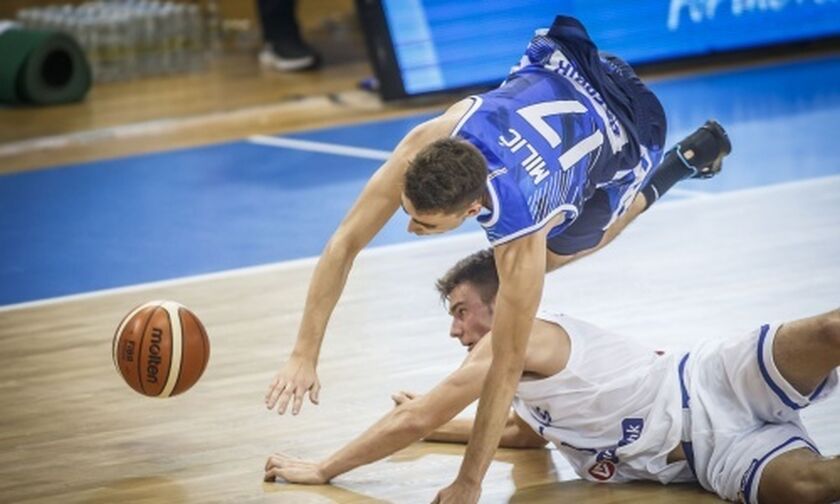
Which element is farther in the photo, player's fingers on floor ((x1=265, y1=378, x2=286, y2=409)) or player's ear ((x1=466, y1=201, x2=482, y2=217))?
player's fingers on floor ((x1=265, y1=378, x2=286, y2=409))

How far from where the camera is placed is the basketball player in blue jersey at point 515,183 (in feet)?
15.9

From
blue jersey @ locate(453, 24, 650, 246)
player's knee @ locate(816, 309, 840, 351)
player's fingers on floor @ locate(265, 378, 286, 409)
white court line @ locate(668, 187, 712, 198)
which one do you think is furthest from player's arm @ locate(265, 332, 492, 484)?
white court line @ locate(668, 187, 712, 198)

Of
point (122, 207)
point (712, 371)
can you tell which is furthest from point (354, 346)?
point (122, 207)

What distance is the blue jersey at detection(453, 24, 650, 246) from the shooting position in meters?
4.96

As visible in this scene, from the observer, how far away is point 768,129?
10.3 meters

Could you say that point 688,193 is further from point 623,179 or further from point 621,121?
point 621,121

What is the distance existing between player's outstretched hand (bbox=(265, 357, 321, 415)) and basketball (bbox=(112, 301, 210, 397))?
2.02 ft

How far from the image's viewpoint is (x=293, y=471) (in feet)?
18.1

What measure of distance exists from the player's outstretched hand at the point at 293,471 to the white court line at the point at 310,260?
2.61 metres

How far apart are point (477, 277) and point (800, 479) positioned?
1228mm

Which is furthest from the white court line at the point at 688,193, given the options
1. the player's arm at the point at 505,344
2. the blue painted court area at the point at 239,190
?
the player's arm at the point at 505,344

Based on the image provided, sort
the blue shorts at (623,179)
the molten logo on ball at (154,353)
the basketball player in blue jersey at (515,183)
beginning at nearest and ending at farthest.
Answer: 1. the basketball player in blue jersey at (515,183)
2. the molten logo on ball at (154,353)
3. the blue shorts at (623,179)

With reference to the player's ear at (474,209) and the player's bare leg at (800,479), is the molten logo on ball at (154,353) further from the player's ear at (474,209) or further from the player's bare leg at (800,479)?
the player's bare leg at (800,479)

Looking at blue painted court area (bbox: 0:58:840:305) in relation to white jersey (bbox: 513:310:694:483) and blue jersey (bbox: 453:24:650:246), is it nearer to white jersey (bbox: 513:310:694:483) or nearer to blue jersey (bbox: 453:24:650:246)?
blue jersey (bbox: 453:24:650:246)
